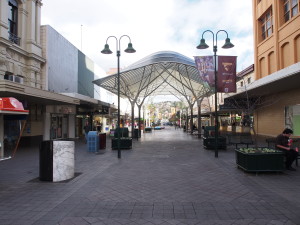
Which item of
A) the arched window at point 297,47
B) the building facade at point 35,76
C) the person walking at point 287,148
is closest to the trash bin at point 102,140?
the building facade at point 35,76

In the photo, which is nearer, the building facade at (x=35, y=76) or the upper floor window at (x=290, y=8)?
the building facade at (x=35, y=76)

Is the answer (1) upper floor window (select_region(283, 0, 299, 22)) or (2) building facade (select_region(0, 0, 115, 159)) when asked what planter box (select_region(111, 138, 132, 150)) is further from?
(1) upper floor window (select_region(283, 0, 299, 22))

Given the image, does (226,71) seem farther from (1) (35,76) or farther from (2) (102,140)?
(1) (35,76)

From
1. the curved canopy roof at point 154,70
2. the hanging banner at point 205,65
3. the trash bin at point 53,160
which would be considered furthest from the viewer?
the curved canopy roof at point 154,70

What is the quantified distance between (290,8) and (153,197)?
791 inches

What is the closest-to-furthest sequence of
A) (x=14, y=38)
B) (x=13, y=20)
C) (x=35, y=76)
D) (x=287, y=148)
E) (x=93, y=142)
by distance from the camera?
(x=287, y=148)
(x=93, y=142)
(x=14, y=38)
(x=13, y=20)
(x=35, y=76)

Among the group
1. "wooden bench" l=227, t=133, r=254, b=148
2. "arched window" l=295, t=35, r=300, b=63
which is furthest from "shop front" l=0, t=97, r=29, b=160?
"arched window" l=295, t=35, r=300, b=63

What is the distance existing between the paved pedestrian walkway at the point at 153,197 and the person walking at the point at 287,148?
53 centimetres

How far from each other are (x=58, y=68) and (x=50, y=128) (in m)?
5.84

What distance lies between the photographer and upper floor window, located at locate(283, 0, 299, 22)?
18.5 m

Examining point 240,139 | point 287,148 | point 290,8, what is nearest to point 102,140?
point 240,139

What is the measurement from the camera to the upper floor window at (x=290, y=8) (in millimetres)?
18500

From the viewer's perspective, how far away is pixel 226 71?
12.4m

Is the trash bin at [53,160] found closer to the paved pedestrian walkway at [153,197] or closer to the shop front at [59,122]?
the paved pedestrian walkway at [153,197]
